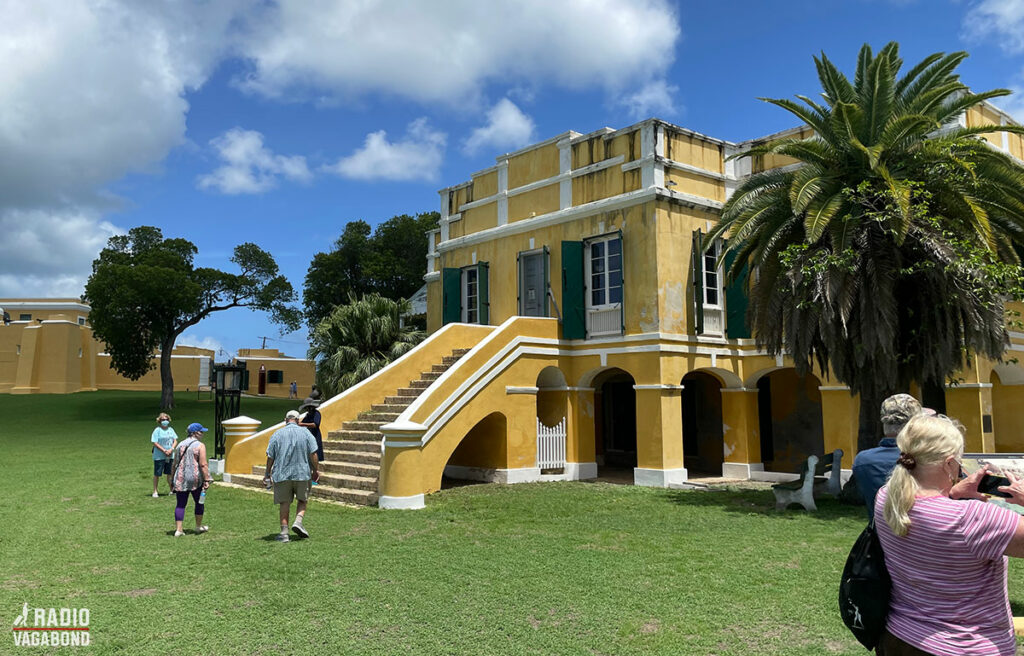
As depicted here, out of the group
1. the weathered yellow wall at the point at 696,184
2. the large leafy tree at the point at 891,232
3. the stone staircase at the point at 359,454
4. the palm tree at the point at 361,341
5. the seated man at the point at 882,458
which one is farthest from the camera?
the palm tree at the point at 361,341

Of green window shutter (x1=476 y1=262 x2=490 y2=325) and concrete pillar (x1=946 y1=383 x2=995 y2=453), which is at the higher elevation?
green window shutter (x1=476 y1=262 x2=490 y2=325)

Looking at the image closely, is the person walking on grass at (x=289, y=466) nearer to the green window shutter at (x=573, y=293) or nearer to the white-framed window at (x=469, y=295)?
the green window shutter at (x=573, y=293)

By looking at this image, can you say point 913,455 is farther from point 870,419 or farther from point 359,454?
point 359,454

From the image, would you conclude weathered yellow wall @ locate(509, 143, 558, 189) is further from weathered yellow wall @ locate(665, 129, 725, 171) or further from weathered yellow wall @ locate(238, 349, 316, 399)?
weathered yellow wall @ locate(238, 349, 316, 399)

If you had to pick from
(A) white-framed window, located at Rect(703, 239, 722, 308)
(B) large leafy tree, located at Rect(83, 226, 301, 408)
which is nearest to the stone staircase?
(A) white-framed window, located at Rect(703, 239, 722, 308)

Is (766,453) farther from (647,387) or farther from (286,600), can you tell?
(286,600)

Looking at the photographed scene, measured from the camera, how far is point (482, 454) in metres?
15.7

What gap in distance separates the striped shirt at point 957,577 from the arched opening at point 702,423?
1612cm

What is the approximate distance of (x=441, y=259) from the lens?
20828 mm

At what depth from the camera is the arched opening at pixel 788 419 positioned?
57.3ft

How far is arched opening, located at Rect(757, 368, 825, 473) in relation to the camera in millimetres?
17469

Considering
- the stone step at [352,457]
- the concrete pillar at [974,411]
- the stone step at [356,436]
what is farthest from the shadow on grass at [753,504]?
the stone step at [356,436]

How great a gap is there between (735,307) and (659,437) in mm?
3697

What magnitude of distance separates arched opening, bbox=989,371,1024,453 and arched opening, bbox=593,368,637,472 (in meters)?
8.43
